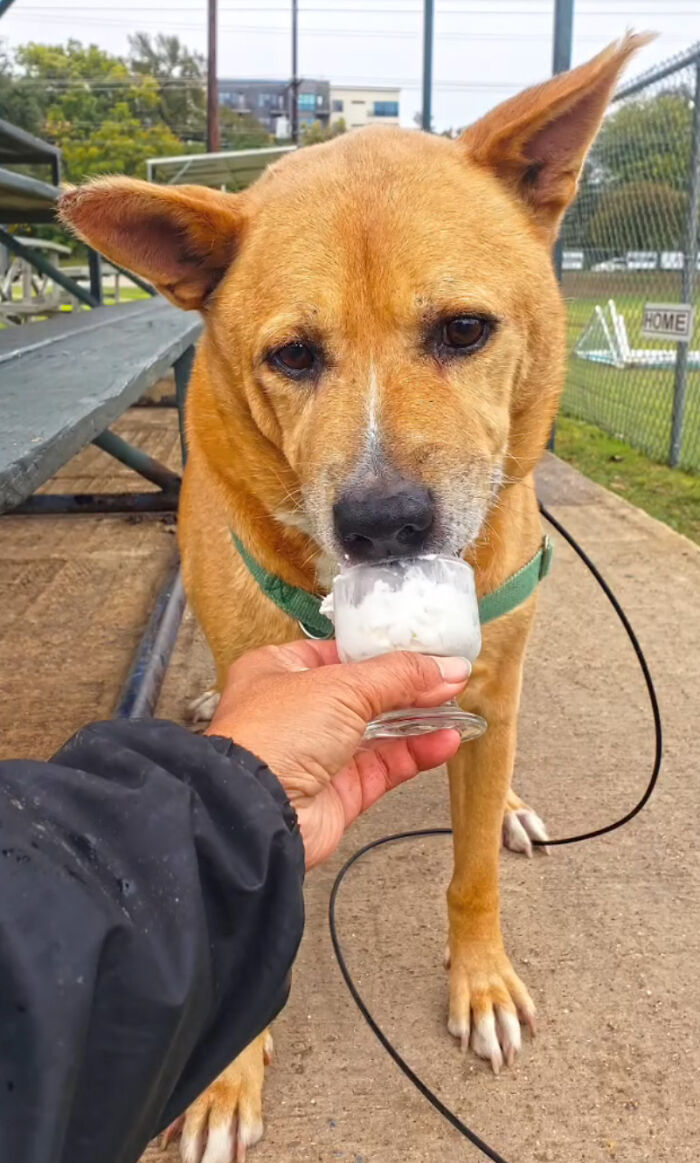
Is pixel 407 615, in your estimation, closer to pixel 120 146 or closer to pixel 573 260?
pixel 573 260

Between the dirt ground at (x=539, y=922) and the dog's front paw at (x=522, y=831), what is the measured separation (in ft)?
0.14

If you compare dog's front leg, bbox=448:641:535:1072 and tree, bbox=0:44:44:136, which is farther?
tree, bbox=0:44:44:136

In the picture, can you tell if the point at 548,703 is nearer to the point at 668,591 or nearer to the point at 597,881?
the point at 597,881

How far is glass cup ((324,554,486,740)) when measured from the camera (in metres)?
1.33

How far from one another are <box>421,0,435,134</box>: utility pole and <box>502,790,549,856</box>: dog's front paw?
32.1ft

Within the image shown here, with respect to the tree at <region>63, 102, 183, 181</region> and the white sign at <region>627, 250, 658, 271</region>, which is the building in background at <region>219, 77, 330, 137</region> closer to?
the tree at <region>63, 102, 183, 181</region>

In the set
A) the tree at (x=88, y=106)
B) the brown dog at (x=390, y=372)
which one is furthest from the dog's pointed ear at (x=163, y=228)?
the tree at (x=88, y=106)

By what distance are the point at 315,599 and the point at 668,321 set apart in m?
5.34

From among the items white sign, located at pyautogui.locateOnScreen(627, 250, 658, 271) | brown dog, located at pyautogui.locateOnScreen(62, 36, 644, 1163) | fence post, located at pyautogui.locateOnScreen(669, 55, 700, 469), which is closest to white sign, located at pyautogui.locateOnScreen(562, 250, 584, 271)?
white sign, located at pyautogui.locateOnScreen(627, 250, 658, 271)

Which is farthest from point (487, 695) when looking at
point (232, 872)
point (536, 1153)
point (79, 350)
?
point (79, 350)

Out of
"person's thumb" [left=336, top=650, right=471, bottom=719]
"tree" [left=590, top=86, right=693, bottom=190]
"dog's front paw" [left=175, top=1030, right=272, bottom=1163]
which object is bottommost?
"dog's front paw" [left=175, top=1030, right=272, bottom=1163]

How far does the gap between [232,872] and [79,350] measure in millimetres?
2791

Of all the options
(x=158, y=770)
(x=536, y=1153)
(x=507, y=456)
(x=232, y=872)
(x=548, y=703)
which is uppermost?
(x=507, y=456)

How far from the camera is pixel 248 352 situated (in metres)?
1.88
